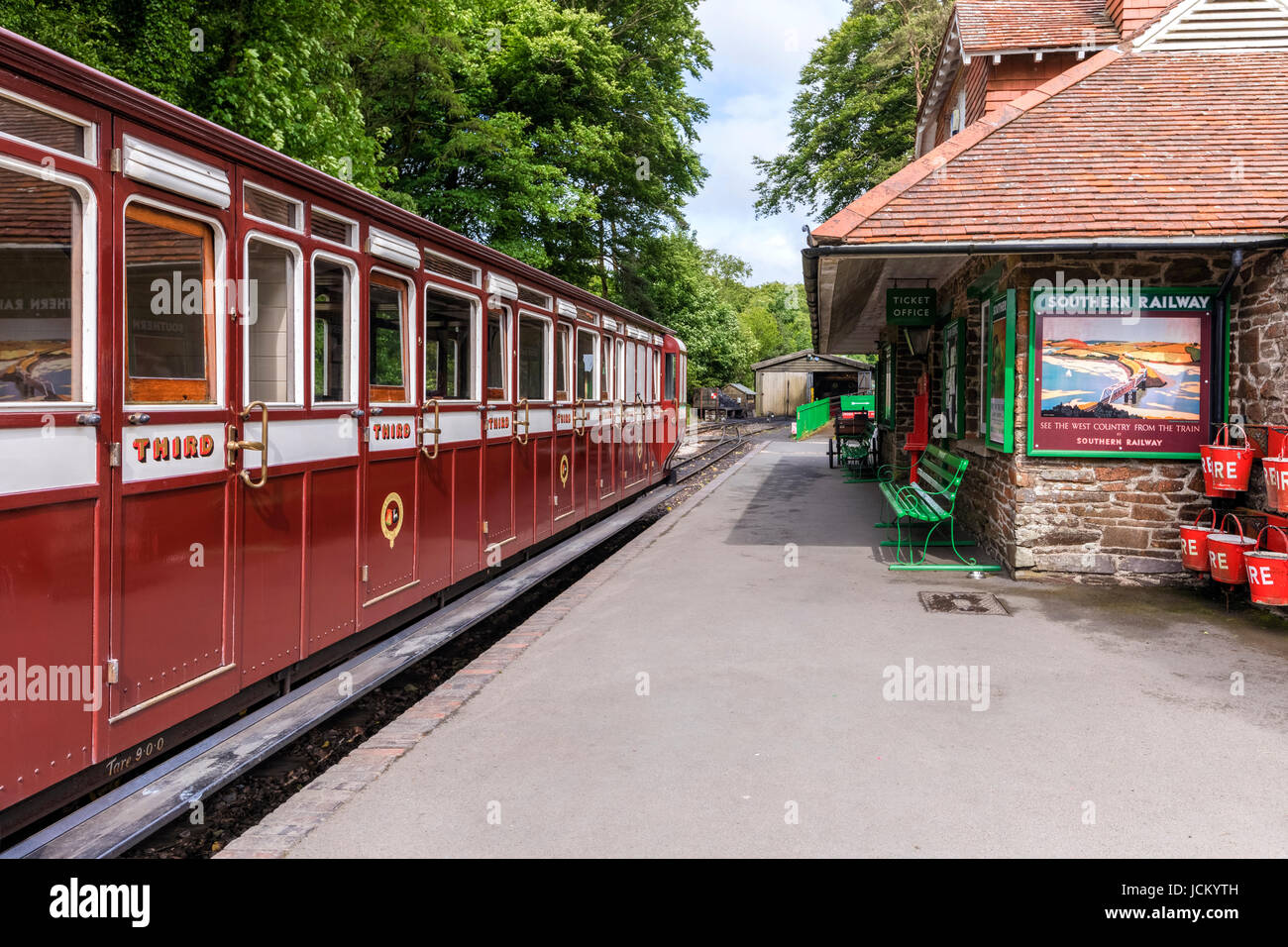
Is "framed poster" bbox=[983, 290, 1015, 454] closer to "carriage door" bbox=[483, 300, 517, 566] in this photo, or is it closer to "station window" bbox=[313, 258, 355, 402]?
"carriage door" bbox=[483, 300, 517, 566]

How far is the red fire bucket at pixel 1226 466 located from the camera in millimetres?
7082

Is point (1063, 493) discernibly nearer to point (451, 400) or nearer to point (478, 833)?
point (451, 400)

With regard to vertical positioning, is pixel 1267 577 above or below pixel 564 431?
below

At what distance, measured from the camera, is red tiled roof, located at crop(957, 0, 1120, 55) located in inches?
453

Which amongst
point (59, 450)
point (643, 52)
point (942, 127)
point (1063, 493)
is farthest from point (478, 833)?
point (643, 52)

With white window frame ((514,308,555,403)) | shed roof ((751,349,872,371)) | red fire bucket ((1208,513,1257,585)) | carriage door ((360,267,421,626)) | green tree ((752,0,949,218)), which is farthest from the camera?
shed roof ((751,349,872,371))

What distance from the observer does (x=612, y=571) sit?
28.9 ft

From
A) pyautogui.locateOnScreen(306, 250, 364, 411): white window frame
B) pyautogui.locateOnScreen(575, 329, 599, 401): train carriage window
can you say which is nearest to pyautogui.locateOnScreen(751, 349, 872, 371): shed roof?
pyautogui.locateOnScreen(575, 329, 599, 401): train carriage window

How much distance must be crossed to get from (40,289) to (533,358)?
5.73 meters

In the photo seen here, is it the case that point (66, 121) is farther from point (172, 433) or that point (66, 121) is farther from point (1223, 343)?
point (1223, 343)

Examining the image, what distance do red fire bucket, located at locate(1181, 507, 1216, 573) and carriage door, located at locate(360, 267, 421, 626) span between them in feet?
19.4

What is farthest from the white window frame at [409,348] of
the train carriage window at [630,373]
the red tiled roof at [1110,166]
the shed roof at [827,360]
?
the shed roof at [827,360]

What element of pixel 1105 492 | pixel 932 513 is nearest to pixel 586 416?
pixel 932 513

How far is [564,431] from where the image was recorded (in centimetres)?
991
